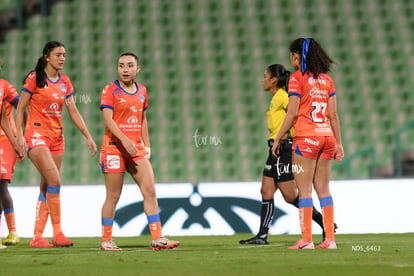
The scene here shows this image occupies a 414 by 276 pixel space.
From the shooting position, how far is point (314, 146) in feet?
19.4

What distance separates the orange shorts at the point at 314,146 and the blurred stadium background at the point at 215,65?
5.53 metres

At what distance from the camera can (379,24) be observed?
13367 mm

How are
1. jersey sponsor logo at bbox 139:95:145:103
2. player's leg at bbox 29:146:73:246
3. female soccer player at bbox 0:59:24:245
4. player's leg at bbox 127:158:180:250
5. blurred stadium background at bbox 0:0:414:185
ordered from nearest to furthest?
player's leg at bbox 127:158:180:250 → jersey sponsor logo at bbox 139:95:145:103 → player's leg at bbox 29:146:73:246 → female soccer player at bbox 0:59:24:245 → blurred stadium background at bbox 0:0:414:185

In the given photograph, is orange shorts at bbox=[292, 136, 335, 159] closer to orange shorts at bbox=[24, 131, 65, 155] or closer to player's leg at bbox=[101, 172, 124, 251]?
player's leg at bbox=[101, 172, 124, 251]

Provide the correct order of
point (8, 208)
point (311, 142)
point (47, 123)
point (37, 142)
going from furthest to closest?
point (8, 208)
point (47, 123)
point (37, 142)
point (311, 142)

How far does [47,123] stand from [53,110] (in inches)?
5.5

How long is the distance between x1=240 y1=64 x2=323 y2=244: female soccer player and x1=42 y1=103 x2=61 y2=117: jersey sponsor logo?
2015 mm

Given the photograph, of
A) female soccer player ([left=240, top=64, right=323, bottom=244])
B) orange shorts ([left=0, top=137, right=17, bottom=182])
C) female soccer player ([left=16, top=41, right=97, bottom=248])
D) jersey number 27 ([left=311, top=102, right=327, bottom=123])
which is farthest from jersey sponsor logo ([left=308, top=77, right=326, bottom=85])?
orange shorts ([left=0, top=137, right=17, bottom=182])

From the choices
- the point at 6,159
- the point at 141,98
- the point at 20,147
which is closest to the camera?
the point at 141,98

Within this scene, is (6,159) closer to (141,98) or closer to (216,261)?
(141,98)

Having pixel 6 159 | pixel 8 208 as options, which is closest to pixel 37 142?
pixel 6 159

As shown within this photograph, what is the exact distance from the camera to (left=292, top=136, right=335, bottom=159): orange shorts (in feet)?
19.4

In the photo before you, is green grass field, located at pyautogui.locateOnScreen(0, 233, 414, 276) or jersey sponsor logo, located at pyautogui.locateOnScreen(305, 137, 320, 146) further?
jersey sponsor logo, located at pyautogui.locateOnScreen(305, 137, 320, 146)

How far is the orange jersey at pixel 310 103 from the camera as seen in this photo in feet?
19.4
